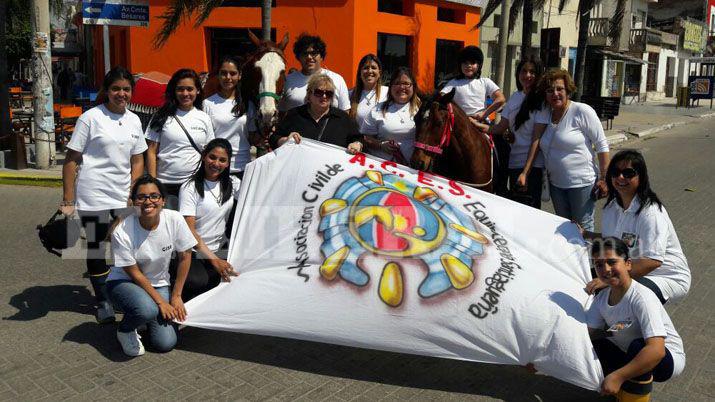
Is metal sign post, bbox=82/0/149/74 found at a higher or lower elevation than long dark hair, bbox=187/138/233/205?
higher

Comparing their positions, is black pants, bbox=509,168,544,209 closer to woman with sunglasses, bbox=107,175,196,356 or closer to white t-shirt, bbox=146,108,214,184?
white t-shirt, bbox=146,108,214,184

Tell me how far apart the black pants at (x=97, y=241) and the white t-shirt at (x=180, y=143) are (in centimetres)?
53

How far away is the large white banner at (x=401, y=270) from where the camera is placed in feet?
12.4

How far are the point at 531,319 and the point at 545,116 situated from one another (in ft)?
7.63

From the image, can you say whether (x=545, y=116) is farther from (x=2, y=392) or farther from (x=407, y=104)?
(x=2, y=392)

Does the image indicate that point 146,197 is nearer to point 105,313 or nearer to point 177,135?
point 177,135

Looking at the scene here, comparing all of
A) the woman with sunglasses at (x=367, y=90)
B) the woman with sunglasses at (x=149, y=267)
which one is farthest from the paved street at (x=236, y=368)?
the woman with sunglasses at (x=367, y=90)

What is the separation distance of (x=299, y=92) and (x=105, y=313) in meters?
2.54

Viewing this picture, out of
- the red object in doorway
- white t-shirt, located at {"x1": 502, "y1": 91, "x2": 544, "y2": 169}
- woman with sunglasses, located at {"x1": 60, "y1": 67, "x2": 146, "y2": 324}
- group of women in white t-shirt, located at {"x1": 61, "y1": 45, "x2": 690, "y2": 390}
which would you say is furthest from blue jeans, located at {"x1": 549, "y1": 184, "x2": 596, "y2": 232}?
the red object in doorway

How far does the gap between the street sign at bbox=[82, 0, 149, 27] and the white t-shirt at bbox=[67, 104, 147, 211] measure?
6935 millimetres

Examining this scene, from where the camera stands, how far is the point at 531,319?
3.72 meters

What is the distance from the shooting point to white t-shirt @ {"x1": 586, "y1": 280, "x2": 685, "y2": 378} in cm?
344

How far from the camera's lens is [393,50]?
18.9 meters

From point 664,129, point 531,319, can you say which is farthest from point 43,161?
point 664,129
